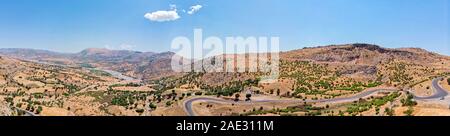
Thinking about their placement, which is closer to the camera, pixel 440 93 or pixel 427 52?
pixel 440 93

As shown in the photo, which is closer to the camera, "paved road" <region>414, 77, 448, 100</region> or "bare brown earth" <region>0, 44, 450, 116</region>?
"paved road" <region>414, 77, 448, 100</region>

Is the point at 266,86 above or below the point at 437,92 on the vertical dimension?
below

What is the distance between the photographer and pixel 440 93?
54219 mm

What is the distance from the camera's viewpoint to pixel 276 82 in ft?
287

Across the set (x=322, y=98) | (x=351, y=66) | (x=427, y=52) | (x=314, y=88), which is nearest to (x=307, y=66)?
(x=351, y=66)

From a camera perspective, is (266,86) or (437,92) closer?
(437,92)

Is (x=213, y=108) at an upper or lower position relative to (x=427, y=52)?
lower

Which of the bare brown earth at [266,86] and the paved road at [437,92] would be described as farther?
the bare brown earth at [266,86]

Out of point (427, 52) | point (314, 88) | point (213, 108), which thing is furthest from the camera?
point (427, 52)

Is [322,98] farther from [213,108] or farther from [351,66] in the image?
[351,66]
